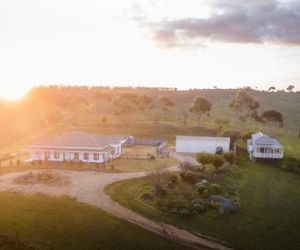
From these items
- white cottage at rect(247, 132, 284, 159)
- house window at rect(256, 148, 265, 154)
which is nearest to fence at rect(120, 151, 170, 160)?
white cottage at rect(247, 132, 284, 159)

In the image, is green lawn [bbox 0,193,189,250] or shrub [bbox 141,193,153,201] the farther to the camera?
shrub [bbox 141,193,153,201]

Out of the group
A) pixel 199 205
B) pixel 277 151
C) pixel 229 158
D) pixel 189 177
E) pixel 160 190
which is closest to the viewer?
pixel 199 205

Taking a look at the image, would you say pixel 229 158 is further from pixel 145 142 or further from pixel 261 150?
pixel 145 142

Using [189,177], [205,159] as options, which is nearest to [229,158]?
[205,159]

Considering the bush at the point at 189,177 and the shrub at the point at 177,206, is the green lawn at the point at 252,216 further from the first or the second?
the bush at the point at 189,177

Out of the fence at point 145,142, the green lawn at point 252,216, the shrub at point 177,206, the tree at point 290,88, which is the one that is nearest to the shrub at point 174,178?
the green lawn at point 252,216

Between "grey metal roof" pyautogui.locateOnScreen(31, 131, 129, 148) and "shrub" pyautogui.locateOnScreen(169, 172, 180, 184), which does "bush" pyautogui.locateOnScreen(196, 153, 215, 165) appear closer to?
"shrub" pyautogui.locateOnScreen(169, 172, 180, 184)

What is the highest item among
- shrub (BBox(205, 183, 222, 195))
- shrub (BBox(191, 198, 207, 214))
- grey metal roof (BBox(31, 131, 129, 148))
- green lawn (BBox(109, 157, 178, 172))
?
grey metal roof (BBox(31, 131, 129, 148))
